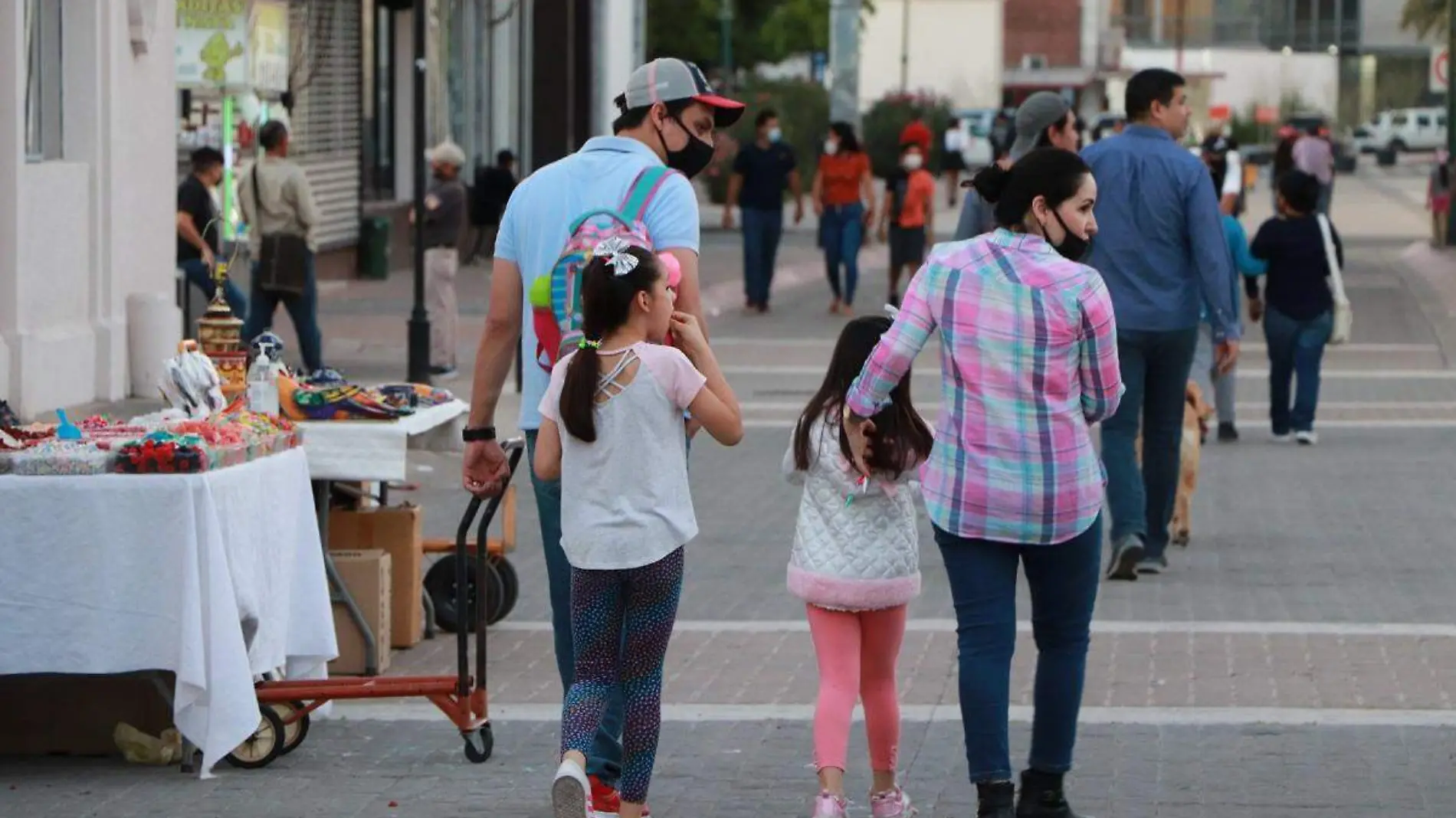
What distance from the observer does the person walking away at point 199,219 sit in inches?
741

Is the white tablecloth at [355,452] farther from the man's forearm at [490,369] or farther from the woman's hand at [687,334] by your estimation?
the woman's hand at [687,334]

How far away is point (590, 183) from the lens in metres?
6.44

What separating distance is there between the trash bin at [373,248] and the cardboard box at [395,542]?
2225 centimetres

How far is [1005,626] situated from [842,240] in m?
20.5

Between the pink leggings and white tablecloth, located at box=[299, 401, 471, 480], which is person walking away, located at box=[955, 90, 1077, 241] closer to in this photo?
white tablecloth, located at box=[299, 401, 471, 480]

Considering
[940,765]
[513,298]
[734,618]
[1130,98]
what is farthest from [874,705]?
[1130,98]

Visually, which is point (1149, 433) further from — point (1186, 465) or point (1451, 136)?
point (1451, 136)

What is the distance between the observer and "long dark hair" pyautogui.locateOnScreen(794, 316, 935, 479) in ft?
21.5

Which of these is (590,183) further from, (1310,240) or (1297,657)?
(1310,240)

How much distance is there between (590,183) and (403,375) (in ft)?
44.6

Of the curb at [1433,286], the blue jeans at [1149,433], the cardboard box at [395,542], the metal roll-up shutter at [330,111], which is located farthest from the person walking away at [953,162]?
the cardboard box at [395,542]

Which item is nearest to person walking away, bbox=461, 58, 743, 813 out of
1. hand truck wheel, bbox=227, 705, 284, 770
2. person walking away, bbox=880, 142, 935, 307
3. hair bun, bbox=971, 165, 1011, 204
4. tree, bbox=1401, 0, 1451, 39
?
hair bun, bbox=971, 165, 1011, 204

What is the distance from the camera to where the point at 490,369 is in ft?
21.6

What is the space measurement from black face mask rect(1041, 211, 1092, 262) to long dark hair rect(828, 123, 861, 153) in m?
20.3
